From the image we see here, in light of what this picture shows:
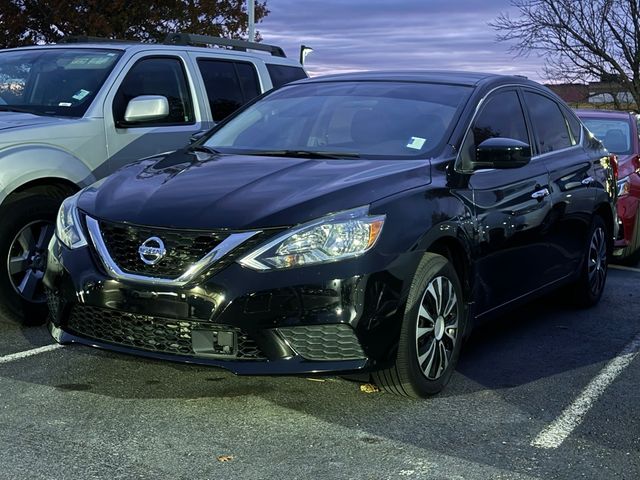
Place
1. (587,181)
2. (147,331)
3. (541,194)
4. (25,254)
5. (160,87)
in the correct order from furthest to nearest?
1. (160,87)
2. (587,181)
3. (25,254)
4. (541,194)
5. (147,331)

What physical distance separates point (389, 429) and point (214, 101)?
4.06m

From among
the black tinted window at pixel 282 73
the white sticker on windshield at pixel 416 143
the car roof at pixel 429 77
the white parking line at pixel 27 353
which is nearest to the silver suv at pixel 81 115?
the black tinted window at pixel 282 73

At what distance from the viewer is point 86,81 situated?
6609 millimetres

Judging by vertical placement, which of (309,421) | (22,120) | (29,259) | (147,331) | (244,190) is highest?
(22,120)

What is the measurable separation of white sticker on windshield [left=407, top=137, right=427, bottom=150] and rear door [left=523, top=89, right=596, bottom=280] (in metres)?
1.18

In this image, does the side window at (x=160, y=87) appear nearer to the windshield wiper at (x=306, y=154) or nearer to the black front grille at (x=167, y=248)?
the windshield wiper at (x=306, y=154)

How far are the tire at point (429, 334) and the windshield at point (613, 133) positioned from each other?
5615 millimetres

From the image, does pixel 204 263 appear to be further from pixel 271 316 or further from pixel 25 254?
pixel 25 254

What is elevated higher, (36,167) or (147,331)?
(36,167)

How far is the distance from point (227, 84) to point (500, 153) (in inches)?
134

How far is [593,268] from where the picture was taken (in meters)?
6.79

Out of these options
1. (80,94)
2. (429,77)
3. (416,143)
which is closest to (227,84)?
(80,94)

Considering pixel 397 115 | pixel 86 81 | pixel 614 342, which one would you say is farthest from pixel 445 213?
pixel 86 81

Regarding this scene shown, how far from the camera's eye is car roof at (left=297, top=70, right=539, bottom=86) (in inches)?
221
